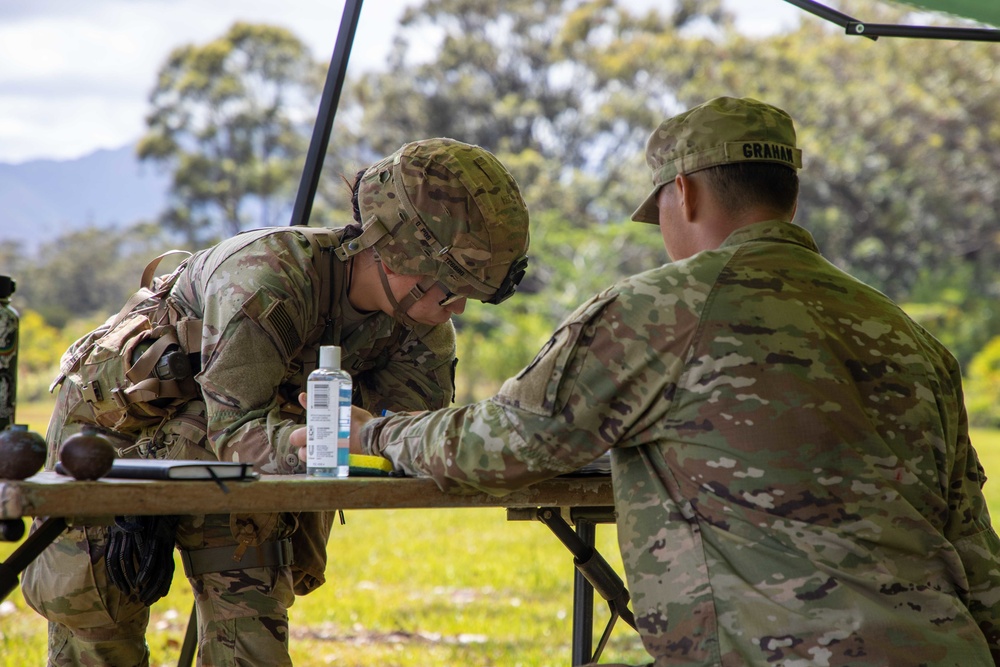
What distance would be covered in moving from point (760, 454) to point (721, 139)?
68 centimetres

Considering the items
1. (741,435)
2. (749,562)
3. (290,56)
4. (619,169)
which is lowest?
(749,562)

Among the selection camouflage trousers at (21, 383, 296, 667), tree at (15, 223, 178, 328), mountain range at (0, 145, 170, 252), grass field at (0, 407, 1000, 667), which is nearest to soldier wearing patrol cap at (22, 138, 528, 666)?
camouflage trousers at (21, 383, 296, 667)

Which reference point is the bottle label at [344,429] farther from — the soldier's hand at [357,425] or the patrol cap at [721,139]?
the patrol cap at [721,139]

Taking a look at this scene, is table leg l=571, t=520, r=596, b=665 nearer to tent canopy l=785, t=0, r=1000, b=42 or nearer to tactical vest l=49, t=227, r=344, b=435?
tactical vest l=49, t=227, r=344, b=435

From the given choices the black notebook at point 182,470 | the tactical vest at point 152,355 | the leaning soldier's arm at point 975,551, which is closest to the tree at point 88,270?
the tactical vest at point 152,355

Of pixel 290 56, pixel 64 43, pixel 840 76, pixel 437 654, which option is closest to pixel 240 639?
pixel 437 654

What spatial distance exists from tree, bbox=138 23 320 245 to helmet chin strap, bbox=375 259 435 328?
79.6 feet

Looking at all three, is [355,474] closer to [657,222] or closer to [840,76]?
[657,222]

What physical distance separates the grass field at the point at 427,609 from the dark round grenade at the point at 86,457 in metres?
3.35

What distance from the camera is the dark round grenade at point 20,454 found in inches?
68.5

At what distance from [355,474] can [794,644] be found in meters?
0.92

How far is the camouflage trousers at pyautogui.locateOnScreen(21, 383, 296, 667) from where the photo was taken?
8.57 feet

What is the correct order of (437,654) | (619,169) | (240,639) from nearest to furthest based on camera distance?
1. (240,639)
2. (437,654)
3. (619,169)

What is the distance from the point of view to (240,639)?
260 cm
